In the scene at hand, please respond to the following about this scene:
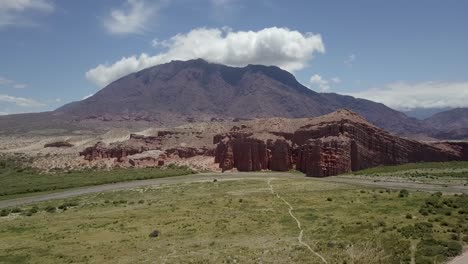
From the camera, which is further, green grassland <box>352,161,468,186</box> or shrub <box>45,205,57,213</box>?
green grassland <box>352,161,468,186</box>

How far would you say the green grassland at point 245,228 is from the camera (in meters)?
34.3

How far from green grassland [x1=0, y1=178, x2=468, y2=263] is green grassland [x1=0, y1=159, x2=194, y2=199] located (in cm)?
1872

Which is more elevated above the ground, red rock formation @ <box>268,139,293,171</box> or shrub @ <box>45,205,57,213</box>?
red rock formation @ <box>268,139,293,171</box>

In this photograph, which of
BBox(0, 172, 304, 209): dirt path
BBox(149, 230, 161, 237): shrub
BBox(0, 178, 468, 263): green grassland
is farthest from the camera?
BBox(0, 172, 304, 209): dirt path

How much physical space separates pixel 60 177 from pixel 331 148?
178ft

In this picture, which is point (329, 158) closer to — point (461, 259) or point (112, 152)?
point (461, 259)

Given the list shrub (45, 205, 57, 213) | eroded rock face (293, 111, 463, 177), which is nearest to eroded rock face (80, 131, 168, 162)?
eroded rock face (293, 111, 463, 177)

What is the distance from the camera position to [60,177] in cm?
9719

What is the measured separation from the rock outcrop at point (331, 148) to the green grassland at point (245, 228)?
24.1 m

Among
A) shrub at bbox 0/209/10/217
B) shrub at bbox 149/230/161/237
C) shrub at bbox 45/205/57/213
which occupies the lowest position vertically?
shrub at bbox 0/209/10/217

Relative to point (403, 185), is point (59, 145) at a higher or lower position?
higher

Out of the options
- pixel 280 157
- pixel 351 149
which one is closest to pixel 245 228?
pixel 351 149

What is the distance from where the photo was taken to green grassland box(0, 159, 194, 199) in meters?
83.7

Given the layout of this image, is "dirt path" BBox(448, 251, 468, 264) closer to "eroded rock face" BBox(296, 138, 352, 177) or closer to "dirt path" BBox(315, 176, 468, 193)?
"dirt path" BBox(315, 176, 468, 193)
